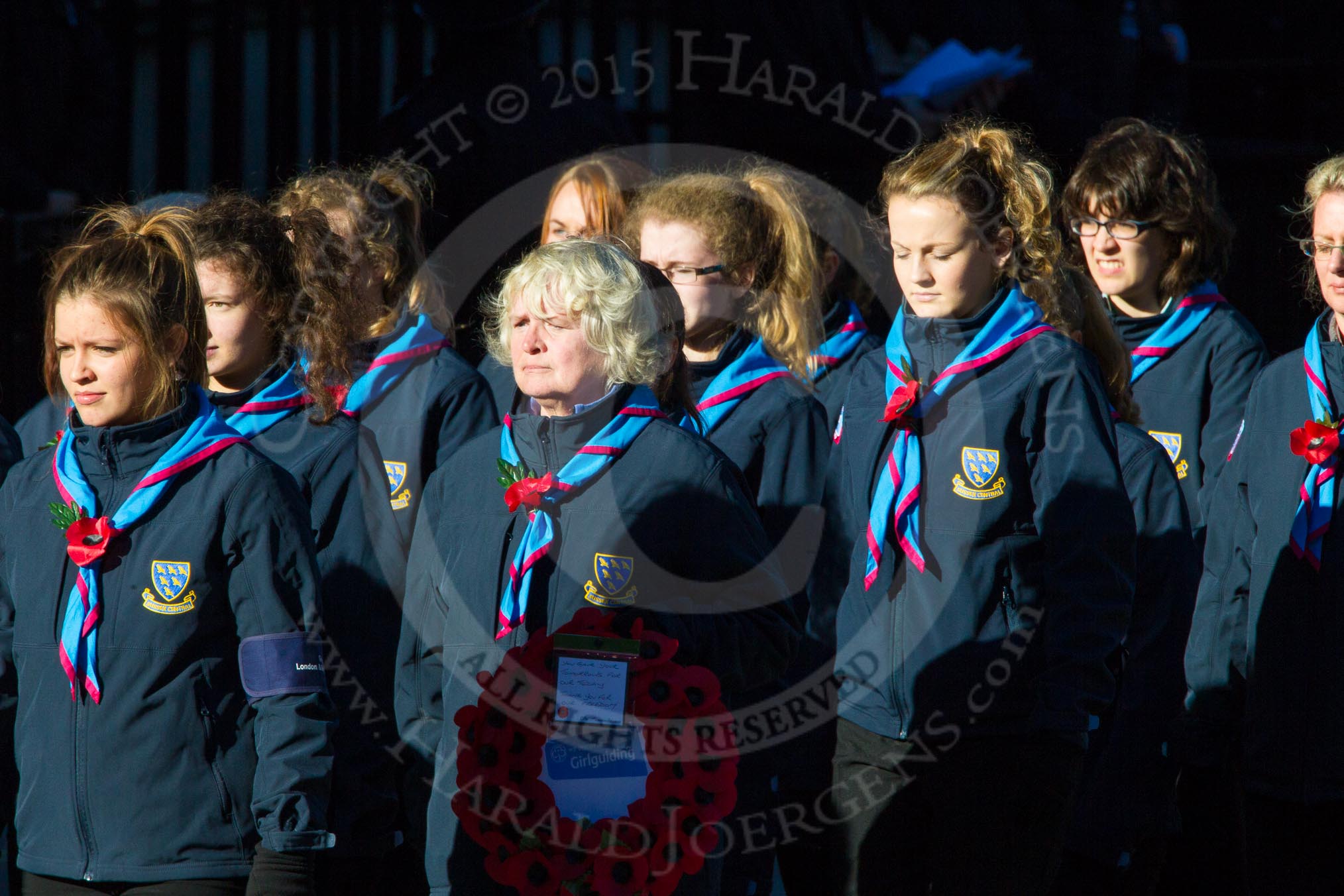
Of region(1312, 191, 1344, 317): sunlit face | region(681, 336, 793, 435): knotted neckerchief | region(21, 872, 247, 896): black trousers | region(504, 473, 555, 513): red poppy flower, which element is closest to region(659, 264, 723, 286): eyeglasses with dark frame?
region(681, 336, 793, 435): knotted neckerchief

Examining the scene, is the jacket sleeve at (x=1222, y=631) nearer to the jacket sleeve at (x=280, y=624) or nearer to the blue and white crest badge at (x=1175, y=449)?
the blue and white crest badge at (x=1175, y=449)

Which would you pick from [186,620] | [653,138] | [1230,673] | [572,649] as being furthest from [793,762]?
[653,138]

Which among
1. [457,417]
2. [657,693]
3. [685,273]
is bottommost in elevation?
[657,693]

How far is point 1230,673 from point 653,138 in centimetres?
345

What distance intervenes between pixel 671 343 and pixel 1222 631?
149 cm

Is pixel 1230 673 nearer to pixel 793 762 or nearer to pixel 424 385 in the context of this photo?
pixel 793 762

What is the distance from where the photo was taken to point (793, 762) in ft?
12.1

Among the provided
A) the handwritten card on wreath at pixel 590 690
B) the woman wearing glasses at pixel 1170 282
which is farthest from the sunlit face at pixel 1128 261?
the handwritten card on wreath at pixel 590 690

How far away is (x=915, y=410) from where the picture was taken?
3.30m

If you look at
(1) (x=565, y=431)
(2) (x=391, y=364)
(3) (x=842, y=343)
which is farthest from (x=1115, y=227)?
(1) (x=565, y=431)

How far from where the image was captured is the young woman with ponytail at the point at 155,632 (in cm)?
268

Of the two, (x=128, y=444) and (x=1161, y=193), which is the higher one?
(x=1161, y=193)

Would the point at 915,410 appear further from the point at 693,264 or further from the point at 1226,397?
the point at 1226,397

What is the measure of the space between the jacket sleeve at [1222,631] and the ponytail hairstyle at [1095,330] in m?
0.28
